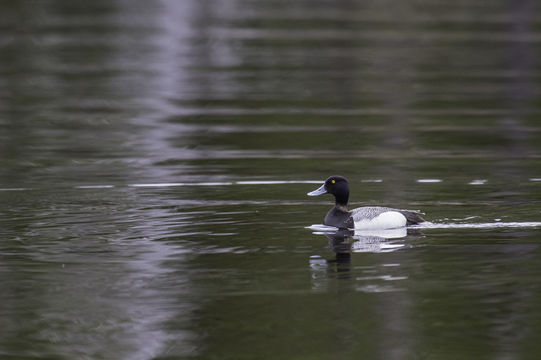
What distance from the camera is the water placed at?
1055 centimetres

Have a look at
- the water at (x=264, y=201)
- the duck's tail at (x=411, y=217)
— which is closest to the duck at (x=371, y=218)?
the duck's tail at (x=411, y=217)

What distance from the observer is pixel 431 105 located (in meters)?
27.6

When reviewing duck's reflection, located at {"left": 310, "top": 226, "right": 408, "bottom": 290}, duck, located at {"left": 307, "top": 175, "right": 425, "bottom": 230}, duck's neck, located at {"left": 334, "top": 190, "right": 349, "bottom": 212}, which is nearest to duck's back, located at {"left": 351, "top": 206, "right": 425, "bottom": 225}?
duck, located at {"left": 307, "top": 175, "right": 425, "bottom": 230}

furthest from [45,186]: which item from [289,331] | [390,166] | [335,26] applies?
[335,26]

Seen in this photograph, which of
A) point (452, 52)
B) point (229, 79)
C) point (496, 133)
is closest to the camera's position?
point (496, 133)

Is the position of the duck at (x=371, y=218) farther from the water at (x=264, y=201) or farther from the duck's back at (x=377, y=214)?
the water at (x=264, y=201)

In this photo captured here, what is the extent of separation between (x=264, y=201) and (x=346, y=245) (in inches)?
102

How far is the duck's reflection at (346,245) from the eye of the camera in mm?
12656

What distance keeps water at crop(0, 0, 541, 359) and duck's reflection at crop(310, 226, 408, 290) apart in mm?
51

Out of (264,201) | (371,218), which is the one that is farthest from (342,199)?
(264,201)

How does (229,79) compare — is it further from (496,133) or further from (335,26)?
(335,26)

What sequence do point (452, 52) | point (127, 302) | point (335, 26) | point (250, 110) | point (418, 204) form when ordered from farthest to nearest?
point (335, 26)
point (452, 52)
point (250, 110)
point (418, 204)
point (127, 302)

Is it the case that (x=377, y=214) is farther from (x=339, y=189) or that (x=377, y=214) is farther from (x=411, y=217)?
(x=339, y=189)

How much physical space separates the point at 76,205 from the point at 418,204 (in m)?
4.76
